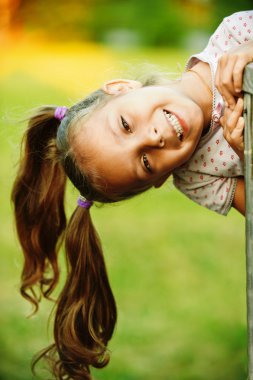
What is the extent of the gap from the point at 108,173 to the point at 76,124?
0.10 metres

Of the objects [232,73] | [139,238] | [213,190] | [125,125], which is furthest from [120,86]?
[139,238]

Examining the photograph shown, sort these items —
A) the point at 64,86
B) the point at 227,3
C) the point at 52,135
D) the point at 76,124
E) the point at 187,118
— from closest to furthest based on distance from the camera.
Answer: the point at 187,118, the point at 76,124, the point at 52,135, the point at 227,3, the point at 64,86

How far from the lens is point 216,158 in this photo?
1343 mm

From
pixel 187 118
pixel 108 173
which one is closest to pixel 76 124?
pixel 108 173

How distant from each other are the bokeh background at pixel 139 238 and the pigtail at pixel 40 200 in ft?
1.13

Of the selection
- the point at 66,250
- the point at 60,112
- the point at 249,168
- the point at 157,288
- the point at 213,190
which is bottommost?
the point at 157,288

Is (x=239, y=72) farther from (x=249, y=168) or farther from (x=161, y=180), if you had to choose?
(x=161, y=180)

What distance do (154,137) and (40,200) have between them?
0.36 meters

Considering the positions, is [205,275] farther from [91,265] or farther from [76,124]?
[76,124]

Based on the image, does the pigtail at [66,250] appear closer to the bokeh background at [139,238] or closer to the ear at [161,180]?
the ear at [161,180]

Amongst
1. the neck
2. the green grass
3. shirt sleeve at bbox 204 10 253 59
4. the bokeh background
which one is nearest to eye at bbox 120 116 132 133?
the neck

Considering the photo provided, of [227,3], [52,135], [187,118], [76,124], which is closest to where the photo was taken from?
[187,118]

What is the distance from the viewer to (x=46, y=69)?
241 centimetres

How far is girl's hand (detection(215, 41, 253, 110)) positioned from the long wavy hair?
15.6 inches
